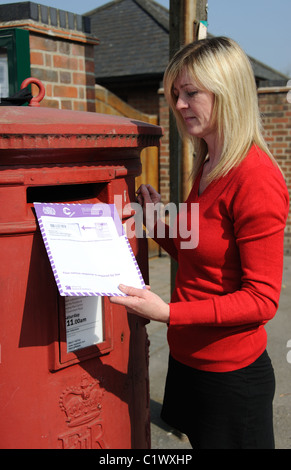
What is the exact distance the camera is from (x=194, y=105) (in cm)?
157

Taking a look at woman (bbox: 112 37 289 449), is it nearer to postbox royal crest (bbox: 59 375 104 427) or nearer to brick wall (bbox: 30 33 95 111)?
postbox royal crest (bbox: 59 375 104 427)

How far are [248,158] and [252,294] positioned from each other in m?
0.40

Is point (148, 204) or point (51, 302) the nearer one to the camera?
point (51, 302)

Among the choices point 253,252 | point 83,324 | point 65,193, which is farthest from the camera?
point 65,193

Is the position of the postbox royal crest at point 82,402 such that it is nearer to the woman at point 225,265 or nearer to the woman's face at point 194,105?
the woman at point 225,265

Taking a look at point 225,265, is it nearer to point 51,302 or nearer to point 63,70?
point 51,302

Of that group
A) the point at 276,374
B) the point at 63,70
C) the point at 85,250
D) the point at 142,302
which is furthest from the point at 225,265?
the point at 63,70

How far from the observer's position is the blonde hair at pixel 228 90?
150 cm

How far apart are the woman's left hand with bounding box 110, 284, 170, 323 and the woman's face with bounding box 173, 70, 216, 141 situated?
55 centimetres

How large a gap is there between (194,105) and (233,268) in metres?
0.52

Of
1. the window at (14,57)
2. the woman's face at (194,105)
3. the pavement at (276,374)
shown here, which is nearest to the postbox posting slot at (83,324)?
the woman's face at (194,105)

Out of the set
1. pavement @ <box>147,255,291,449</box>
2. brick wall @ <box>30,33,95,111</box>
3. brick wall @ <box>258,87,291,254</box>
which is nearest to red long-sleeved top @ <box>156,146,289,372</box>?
pavement @ <box>147,255,291,449</box>

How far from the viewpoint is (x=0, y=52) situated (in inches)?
146

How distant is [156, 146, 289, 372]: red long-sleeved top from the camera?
1433 millimetres
